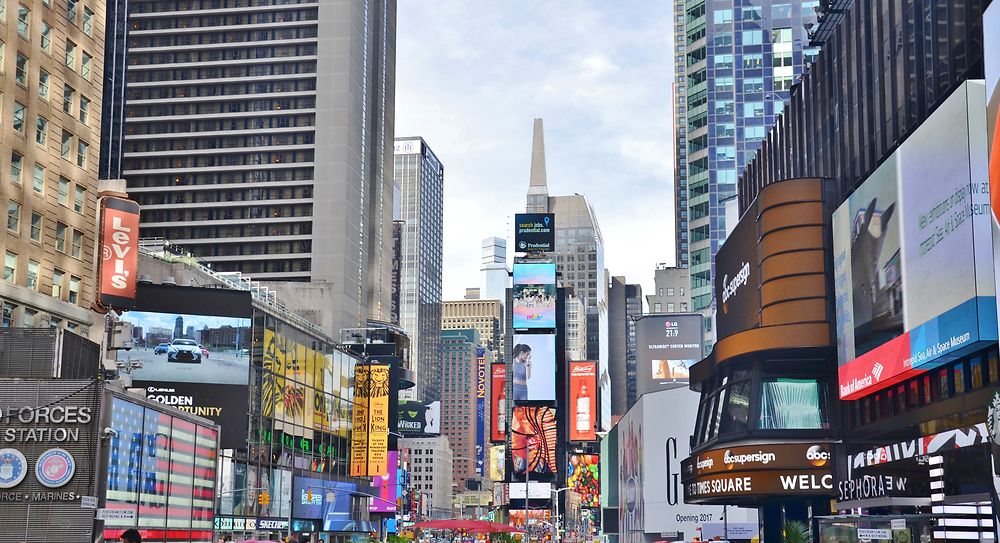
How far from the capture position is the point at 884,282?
1747 inches

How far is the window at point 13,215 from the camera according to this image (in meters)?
54.2

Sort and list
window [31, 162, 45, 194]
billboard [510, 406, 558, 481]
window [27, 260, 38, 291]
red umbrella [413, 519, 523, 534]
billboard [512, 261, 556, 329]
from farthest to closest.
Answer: billboard [512, 261, 556, 329] → billboard [510, 406, 558, 481] → window [31, 162, 45, 194] → window [27, 260, 38, 291] → red umbrella [413, 519, 523, 534]

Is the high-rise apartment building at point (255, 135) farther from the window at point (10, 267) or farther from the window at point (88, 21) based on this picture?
the window at point (10, 267)

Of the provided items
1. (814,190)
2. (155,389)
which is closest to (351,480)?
(155,389)

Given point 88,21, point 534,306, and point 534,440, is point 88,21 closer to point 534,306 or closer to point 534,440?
point 534,306

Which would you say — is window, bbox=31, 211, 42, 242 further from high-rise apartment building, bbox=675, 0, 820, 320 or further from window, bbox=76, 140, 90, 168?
high-rise apartment building, bbox=675, 0, 820, 320

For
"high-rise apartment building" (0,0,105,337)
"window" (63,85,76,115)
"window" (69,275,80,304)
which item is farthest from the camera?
"window" (63,85,76,115)

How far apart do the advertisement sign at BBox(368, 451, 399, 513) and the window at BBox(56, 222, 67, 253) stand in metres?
57.9

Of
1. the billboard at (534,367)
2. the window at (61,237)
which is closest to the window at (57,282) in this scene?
the window at (61,237)

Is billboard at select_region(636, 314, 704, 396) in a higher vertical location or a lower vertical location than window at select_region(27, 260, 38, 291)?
higher

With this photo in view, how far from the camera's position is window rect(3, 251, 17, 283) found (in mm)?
53484

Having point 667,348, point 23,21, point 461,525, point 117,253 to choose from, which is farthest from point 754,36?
point 23,21

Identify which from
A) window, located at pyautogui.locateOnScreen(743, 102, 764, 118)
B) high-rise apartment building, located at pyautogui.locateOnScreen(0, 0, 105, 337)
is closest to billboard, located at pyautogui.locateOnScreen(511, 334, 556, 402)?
window, located at pyautogui.locateOnScreen(743, 102, 764, 118)

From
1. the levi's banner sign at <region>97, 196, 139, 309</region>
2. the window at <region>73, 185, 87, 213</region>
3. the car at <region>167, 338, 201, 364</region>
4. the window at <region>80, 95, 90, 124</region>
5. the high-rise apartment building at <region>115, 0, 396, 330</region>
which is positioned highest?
the high-rise apartment building at <region>115, 0, 396, 330</region>
